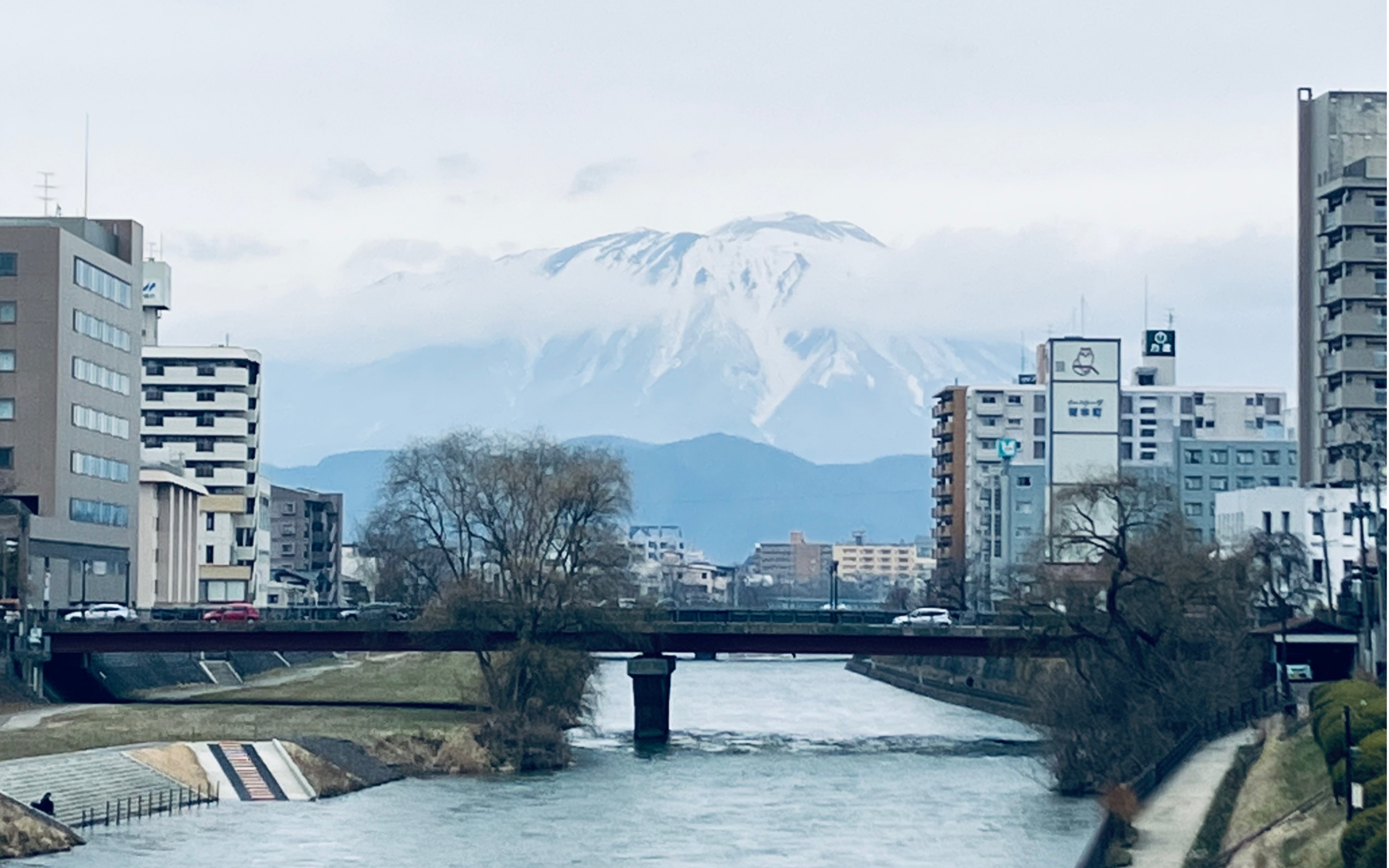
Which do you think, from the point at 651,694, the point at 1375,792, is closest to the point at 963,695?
the point at 651,694

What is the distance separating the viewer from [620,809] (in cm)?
8162

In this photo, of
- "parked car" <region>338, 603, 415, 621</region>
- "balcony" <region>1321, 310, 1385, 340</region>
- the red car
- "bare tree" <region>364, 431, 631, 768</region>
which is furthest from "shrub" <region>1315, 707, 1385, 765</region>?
the red car

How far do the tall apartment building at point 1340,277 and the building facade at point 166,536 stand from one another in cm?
8311

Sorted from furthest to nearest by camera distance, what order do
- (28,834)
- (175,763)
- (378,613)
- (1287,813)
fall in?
(378,613), (175,763), (28,834), (1287,813)

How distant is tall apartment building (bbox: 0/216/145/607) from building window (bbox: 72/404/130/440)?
0.13m

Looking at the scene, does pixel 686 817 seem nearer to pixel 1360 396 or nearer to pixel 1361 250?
pixel 1360 396

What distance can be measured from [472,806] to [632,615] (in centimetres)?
2413

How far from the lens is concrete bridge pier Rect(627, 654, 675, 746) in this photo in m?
114

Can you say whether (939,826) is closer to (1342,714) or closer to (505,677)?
(1342,714)

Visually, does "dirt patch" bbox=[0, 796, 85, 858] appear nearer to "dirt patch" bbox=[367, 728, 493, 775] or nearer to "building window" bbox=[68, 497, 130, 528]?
"dirt patch" bbox=[367, 728, 493, 775]

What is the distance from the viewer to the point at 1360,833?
43.0m

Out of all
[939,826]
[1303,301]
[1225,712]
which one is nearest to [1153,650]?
[1225,712]

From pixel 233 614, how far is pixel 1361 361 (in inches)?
2776

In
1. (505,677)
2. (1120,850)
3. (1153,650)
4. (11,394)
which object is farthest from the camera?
(11,394)
